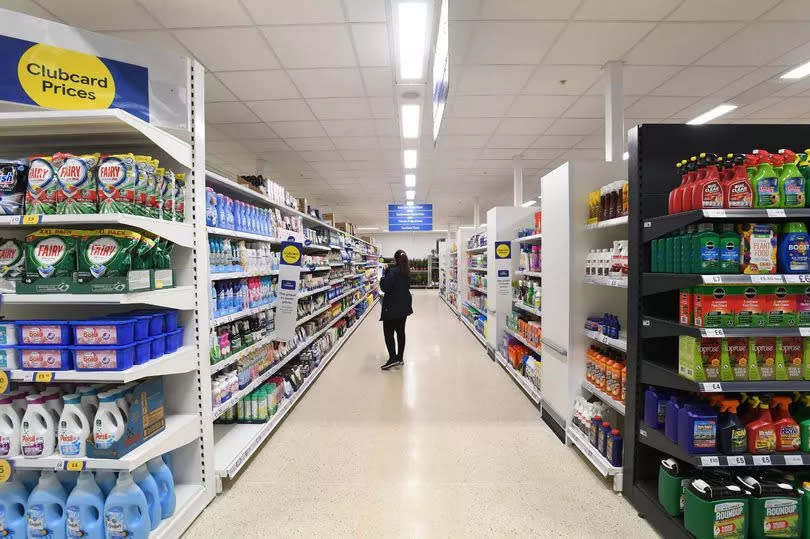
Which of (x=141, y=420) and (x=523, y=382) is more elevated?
(x=141, y=420)

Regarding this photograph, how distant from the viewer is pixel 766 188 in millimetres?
1963

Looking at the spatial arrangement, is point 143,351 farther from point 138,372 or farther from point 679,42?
point 679,42

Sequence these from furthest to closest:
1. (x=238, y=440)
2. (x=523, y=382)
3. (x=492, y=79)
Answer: (x=523, y=382)
(x=492, y=79)
(x=238, y=440)

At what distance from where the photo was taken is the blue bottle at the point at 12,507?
189 centimetres

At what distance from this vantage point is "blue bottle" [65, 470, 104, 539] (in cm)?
188

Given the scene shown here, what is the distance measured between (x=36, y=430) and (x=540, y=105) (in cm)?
577

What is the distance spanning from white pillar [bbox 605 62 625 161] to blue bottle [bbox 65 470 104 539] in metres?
5.12

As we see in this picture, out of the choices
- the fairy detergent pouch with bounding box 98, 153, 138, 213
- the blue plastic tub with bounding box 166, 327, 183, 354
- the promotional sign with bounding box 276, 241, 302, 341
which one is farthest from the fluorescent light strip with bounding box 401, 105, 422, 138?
the blue plastic tub with bounding box 166, 327, 183, 354

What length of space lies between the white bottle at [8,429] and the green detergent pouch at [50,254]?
0.64 m

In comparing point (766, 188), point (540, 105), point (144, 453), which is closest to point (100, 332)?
point (144, 453)

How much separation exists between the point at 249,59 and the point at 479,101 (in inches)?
110

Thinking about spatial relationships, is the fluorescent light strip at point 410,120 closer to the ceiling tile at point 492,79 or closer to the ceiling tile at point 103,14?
the ceiling tile at point 492,79

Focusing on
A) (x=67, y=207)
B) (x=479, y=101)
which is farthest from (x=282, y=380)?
(x=479, y=101)

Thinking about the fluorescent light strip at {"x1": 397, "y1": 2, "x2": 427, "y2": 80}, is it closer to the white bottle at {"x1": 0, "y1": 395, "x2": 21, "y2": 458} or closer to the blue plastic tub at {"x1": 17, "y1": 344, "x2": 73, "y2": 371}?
the blue plastic tub at {"x1": 17, "y1": 344, "x2": 73, "y2": 371}
